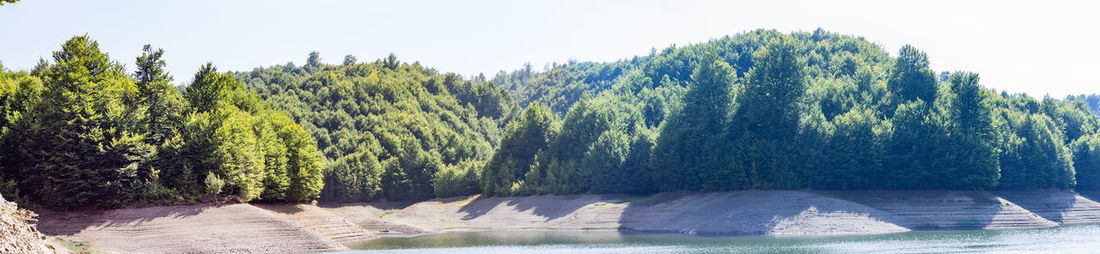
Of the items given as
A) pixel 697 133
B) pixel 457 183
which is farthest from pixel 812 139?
pixel 457 183

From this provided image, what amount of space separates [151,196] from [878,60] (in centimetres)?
13817

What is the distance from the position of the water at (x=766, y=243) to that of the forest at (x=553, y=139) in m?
15.6

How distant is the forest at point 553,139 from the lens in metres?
66.8

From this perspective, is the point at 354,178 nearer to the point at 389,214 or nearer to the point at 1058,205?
the point at 389,214

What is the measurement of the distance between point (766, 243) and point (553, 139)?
65.5 meters

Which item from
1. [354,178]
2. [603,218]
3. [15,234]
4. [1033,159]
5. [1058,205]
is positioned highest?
[1033,159]

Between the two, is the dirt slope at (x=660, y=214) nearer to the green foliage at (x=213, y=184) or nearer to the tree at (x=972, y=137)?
the tree at (x=972, y=137)

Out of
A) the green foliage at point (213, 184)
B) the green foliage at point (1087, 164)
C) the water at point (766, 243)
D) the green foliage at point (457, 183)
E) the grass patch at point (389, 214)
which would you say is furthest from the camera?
the green foliage at point (457, 183)

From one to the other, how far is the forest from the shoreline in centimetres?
277

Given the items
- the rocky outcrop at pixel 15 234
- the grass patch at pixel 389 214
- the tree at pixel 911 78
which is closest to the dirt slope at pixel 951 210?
the tree at pixel 911 78

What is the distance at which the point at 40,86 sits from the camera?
69.4 metres

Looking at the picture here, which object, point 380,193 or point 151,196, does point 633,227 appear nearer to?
point 151,196

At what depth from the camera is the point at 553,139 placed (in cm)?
13050

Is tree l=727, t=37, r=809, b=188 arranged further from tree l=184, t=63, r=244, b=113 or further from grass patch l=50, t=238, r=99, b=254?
grass patch l=50, t=238, r=99, b=254
